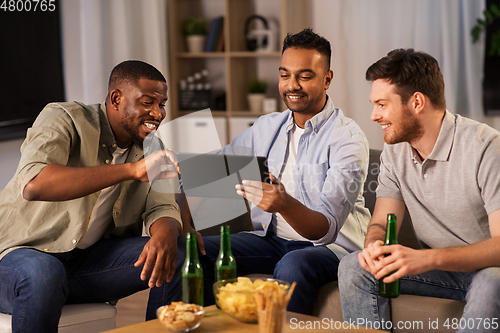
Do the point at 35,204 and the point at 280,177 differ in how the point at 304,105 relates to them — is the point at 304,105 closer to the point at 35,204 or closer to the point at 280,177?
the point at 280,177

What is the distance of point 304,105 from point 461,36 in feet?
6.69

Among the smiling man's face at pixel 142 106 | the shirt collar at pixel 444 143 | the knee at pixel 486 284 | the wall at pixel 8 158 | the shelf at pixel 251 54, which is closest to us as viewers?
the knee at pixel 486 284

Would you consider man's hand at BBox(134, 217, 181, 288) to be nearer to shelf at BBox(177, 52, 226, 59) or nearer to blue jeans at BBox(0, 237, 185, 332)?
blue jeans at BBox(0, 237, 185, 332)

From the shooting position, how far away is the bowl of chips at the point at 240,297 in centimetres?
119

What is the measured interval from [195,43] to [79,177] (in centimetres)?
260

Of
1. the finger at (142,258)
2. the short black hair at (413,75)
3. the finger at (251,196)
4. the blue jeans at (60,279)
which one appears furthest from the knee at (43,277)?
the short black hair at (413,75)

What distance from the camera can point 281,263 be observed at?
1.66 m

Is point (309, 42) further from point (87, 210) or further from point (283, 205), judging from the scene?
Result: point (87, 210)

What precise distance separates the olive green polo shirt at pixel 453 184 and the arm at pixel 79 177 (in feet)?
2.41

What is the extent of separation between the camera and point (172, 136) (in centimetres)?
146

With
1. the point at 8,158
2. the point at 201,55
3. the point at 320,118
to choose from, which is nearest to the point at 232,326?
the point at 320,118

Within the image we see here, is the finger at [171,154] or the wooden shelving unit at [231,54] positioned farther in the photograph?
the wooden shelving unit at [231,54]

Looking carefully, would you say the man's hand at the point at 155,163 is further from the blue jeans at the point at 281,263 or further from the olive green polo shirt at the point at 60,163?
the blue jeans at the point at 281,263

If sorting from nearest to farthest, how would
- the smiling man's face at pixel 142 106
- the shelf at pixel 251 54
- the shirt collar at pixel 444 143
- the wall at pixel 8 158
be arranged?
the shirt collar at pixel 444 143, the smiling man's face at pixel 142 106, the wall at pixel 8 158, the shelf at pixel 251 54
